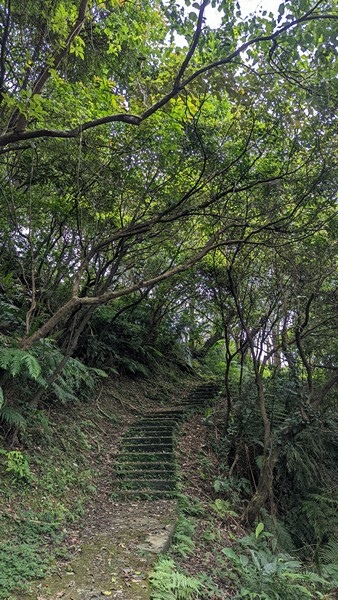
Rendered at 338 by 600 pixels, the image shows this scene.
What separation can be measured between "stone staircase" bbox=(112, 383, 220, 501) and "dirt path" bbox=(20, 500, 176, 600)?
0.51 meters

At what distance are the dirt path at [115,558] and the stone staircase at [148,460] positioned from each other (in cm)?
51

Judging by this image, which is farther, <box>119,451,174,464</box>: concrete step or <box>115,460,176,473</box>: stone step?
<box>119,451,174,464</box>: concrete step

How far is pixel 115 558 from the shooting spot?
12.4ft

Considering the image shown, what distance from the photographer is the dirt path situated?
3199 mm

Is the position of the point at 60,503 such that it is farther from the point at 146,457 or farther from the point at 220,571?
the point at 146,457

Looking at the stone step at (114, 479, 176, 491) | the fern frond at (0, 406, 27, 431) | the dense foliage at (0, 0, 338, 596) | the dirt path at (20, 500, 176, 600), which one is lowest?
the dirt path at (20, 500, 176, 600)

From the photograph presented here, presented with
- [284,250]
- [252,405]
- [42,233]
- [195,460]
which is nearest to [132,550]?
[195,460]

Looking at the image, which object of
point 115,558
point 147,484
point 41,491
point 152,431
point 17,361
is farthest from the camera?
point 152,431

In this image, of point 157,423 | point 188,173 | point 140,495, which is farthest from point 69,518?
point 188,173

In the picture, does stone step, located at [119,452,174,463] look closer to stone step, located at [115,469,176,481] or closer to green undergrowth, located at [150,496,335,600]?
stone step, located at [115,469,176,481]

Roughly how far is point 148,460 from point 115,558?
291 cm

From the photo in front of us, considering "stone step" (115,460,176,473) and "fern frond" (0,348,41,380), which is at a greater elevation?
"fern frond" (0,348,41,380)

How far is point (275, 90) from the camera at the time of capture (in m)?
5.26

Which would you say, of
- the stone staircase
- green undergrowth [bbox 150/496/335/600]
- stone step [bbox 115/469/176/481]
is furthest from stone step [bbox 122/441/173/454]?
green undergrowth [bbox 150/496/335/600]
